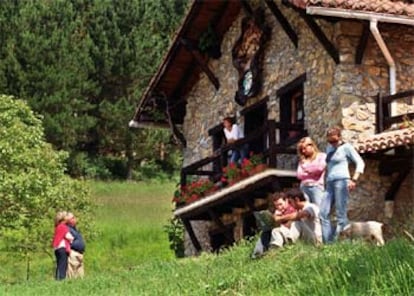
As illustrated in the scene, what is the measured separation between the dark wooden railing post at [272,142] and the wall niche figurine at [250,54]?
9.16 feet

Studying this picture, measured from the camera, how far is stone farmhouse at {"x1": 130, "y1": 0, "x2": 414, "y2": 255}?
14688 millimetres

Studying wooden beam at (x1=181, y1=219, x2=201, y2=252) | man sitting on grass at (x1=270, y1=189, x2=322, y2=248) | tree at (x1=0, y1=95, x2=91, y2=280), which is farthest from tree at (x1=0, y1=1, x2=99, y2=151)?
man sitting on grass at (x1=270, y1=189, x2=322, y2=248)

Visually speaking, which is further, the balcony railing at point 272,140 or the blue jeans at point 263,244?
the balcony railing at point 272,140

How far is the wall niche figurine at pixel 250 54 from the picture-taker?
18.2 m

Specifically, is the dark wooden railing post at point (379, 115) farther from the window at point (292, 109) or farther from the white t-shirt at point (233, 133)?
the white t-shirt at point (233, 133)

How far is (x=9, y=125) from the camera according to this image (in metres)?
22.8

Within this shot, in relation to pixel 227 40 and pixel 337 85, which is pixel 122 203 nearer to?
pixel 227 40

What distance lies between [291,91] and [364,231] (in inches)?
238

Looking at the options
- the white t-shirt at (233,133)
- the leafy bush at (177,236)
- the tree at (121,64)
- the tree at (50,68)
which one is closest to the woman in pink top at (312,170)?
the white t-shirt at (233,133)

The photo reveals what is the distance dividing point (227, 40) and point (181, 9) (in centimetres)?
2916

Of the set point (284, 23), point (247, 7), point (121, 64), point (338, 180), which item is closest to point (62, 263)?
point (338, 180)

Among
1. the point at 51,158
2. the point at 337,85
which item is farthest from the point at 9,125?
the point at 337,85

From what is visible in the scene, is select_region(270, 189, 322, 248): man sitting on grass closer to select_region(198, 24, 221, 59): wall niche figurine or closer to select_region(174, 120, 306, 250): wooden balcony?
select_region(174, 120, 306, 250): wooden balcony

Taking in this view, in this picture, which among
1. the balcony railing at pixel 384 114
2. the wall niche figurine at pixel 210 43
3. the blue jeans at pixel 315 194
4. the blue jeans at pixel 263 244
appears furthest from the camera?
the wall niche figurine at pixel 210 43
